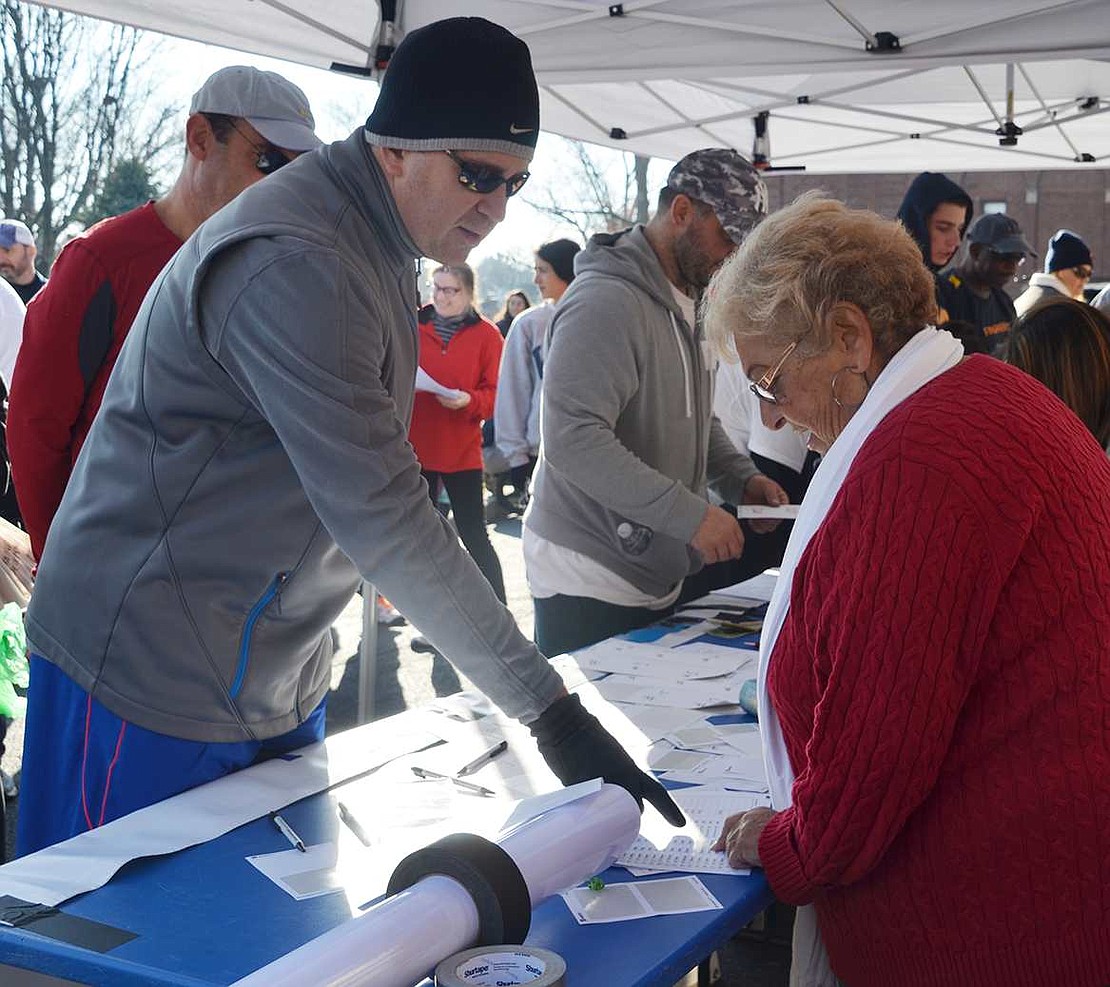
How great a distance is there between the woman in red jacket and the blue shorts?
3804mm

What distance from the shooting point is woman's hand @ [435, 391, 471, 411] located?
613 centimetres

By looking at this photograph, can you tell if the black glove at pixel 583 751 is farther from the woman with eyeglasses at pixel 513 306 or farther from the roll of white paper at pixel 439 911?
the woman with eyeglasses at pixel 513 306

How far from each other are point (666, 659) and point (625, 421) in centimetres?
61

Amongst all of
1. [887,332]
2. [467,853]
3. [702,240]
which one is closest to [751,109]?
[702,240]

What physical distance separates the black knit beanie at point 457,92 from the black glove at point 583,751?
716 mm

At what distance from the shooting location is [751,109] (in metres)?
6.52

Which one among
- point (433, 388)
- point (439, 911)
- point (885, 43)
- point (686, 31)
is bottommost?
point (439, 911)

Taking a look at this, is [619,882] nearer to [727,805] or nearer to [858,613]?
[727,805]

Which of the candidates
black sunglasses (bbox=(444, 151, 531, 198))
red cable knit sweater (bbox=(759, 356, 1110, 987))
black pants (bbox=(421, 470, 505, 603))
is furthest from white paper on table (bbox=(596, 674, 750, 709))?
black pants (bbox=(421, 470, 505, 603))

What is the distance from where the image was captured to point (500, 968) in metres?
1.12

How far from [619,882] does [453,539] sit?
18.3 inches

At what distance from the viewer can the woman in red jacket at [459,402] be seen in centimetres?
596

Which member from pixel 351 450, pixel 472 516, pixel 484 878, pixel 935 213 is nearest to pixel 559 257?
pixel 472 516

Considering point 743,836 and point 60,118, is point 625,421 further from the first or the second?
point 60,118
